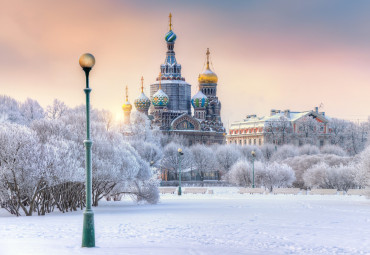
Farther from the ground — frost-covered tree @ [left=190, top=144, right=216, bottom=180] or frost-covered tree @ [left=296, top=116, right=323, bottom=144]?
frost-covered tree @ [left=296, top=116, right=323, bottom=144]

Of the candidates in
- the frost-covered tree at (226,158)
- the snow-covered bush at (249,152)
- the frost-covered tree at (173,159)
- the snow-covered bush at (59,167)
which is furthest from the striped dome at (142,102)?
the snow-covered bush at (59,167)

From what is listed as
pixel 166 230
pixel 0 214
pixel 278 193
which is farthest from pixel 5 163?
pixel 278 193

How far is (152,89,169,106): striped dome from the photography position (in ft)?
376

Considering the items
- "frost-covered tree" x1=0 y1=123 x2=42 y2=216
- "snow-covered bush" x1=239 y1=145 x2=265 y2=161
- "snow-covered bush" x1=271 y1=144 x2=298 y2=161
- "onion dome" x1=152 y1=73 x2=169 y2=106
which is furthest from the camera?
"onion dome" x1=152 y1=73 x2=169 y2=106

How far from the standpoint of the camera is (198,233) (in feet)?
68.2

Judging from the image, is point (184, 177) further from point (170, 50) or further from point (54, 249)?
Result: point (54, 249)

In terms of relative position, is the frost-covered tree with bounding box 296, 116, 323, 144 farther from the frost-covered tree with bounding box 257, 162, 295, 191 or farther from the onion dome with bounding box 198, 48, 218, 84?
the frost-covered tree with bounding box 257, 162, 295, 191

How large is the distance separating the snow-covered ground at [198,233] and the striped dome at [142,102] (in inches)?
3334

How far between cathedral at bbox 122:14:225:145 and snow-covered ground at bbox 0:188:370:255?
279 feet

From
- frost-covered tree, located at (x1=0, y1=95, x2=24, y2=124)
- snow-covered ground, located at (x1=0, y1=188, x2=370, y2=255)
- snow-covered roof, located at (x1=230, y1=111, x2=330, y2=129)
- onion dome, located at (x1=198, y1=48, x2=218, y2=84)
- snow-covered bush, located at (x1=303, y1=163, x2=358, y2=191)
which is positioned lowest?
snow-covered ground, located at (x1=0, y1=188, x2=370, y2=255)

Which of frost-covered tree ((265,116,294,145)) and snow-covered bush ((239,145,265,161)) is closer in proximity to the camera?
snow-covered bush ((239,145,265,161))

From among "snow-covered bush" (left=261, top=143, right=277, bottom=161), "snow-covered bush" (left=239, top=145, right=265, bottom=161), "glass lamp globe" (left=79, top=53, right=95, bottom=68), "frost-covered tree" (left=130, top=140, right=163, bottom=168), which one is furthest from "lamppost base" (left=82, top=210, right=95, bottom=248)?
"snow-covered bush" (left=261, top=143, right=277, bottom=161)

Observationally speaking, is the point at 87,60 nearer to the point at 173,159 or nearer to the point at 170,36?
the point at 173,159

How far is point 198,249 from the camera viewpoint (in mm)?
16734
